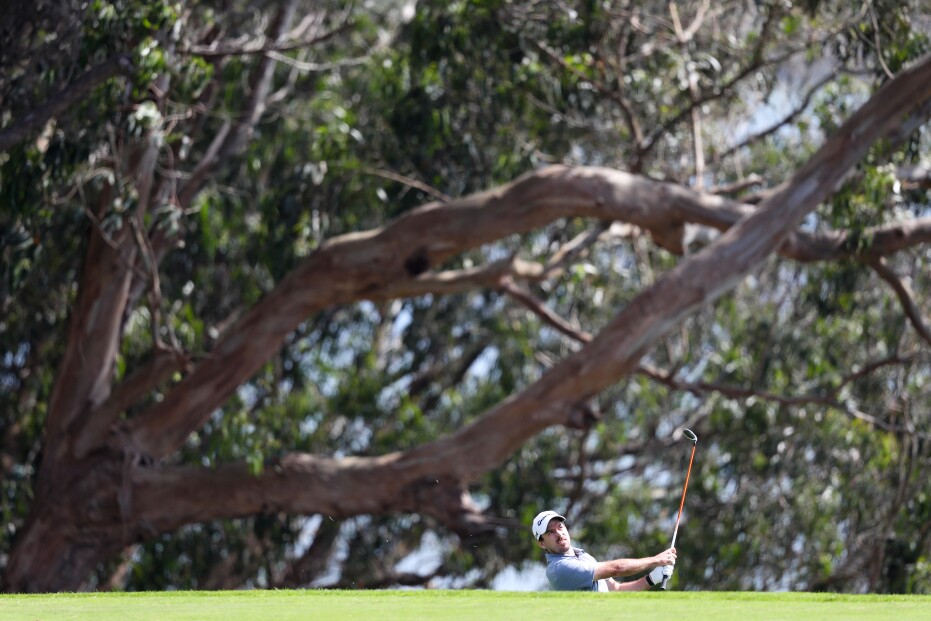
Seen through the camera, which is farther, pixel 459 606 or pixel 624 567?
pixel 624 567

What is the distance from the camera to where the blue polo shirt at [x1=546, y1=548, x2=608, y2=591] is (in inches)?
278

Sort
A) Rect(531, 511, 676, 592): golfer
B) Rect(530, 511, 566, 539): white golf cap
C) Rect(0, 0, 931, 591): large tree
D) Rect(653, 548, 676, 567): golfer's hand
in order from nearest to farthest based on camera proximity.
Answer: Rect(653, 548, 676, 567): golfer's hand < Rect(531, 511, 676, 592): golfer < Rect(530, 511, 566, 539): white golf cap < Rect(0, 0, 931, 591): large tree

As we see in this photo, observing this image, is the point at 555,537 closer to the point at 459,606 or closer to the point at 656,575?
the point at 656,575

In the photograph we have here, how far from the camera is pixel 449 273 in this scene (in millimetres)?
12688

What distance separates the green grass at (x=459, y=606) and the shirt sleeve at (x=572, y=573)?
56cm

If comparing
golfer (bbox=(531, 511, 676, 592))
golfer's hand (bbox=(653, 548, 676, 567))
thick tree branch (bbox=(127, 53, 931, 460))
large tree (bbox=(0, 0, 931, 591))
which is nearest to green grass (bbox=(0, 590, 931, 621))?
golfer's hand (bbox=(653, 548, 676, 567))

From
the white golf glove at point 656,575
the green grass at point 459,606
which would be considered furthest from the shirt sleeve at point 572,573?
the green grass at point 459,606

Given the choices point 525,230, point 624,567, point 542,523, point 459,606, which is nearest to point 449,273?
point 525,230

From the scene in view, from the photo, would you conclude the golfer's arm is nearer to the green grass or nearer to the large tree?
the green grass

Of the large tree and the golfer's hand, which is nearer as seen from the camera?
the golfer's hand

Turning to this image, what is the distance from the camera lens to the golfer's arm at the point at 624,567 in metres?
6.93

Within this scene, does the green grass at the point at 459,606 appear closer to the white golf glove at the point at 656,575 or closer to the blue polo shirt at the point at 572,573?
the white golf glove at the point at 656,575

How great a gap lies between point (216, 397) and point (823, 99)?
6.67 metres

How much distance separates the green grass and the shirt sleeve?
555 mm
